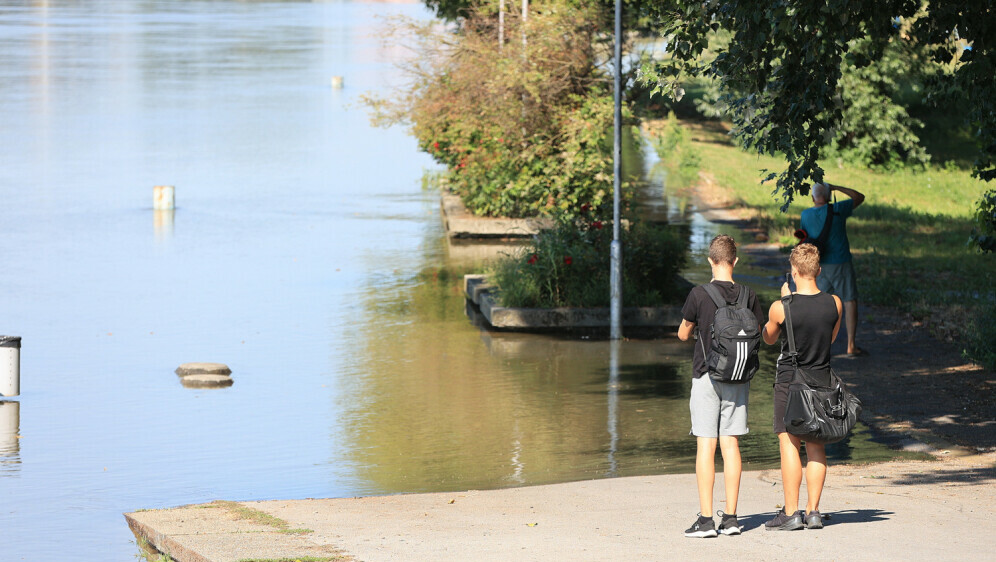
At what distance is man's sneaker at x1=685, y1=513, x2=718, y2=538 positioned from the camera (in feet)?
24.0

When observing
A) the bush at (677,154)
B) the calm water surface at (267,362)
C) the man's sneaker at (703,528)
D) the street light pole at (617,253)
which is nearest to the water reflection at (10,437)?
the calm water surface at (267,362)

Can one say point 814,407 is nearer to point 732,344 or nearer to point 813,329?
point 813,329

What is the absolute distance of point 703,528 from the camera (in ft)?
24.1

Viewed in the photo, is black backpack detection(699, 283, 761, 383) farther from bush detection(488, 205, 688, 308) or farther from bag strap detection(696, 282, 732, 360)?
bush detection(488, 205, 688, 308)

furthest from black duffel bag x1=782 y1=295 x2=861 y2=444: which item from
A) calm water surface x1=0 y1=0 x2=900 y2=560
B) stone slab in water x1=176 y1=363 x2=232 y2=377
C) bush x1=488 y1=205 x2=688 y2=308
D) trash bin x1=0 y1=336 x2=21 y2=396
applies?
bush x1=488 y1=205 x2=688 y2=308

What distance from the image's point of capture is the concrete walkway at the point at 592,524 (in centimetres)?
711

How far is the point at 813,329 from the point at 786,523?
108 cm

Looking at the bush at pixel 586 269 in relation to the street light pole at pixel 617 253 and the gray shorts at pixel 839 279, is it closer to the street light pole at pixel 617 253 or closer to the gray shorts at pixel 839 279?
the street light pole at pixel 617 253

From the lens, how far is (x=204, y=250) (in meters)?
21.1

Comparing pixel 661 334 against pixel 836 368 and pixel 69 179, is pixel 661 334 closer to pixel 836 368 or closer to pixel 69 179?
pixel 836 368

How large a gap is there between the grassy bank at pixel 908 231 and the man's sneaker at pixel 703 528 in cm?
632

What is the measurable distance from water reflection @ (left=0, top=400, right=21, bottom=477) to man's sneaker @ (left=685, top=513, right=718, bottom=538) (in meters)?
5.27

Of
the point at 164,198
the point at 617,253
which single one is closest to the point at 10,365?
the point at 617,253

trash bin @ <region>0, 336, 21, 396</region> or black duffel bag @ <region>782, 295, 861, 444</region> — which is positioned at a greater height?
black duffel bag @ <region>782, 295, 861, 444</region>
